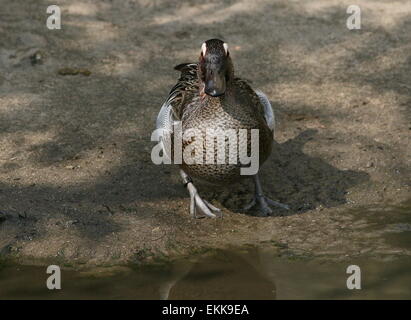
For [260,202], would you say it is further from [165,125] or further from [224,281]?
[224,281]

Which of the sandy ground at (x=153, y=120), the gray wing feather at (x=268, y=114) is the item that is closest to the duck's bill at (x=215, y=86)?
the gray wing feather at (x=268, y=114)

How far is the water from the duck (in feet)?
2.04

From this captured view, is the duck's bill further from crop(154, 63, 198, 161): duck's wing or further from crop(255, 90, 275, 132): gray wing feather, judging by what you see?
crop(255, 90, 275, 132): gray wing feather

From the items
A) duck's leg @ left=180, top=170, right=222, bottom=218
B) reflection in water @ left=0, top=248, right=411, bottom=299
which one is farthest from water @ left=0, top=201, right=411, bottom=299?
duck's leg @ left=180, top=170, right=222, bottom=218

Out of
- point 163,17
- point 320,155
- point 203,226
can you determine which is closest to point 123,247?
point 203,226

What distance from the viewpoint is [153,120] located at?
787 centimetres

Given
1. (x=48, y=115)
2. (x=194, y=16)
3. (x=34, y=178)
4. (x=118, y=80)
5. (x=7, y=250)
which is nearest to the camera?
(x=7, y=250)

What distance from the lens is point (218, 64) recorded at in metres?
5.80

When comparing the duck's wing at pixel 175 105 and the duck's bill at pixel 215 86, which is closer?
the duck's bill at pixel 215 86

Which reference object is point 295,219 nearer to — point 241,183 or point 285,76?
point 241,183

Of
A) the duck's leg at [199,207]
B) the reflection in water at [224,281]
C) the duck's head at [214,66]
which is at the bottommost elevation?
the reflection in water at [224,281]

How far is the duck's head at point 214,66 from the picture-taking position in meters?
5.78

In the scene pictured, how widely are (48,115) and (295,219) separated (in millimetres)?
2863

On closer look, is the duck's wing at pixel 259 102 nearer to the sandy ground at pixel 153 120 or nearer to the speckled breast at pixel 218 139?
the speckled breast at pixel 218 139
